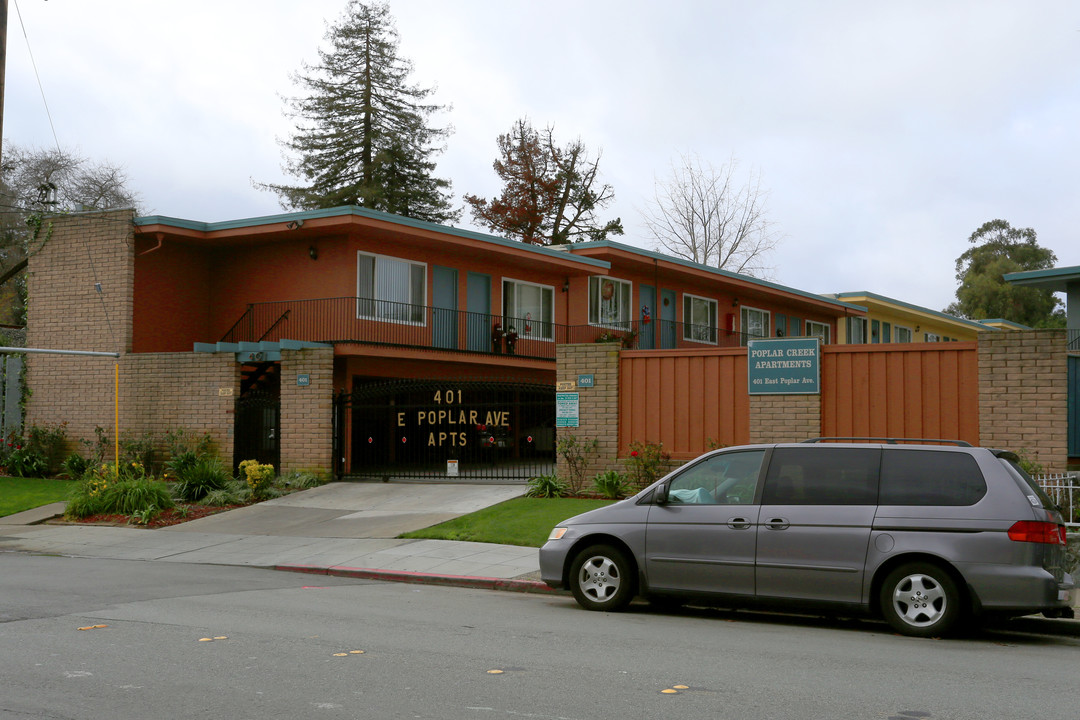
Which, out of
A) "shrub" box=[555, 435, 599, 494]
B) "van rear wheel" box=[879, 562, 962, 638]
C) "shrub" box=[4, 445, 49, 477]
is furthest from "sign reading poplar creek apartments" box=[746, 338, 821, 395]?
"shrub" box=[4, 445, 49, 477]

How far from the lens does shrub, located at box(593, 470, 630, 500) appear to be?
16.4 meters

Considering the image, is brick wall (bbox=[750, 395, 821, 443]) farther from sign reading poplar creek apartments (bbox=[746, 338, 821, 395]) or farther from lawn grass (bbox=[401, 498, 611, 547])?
lawn grass (bbox=[401, 498, 611, 547])

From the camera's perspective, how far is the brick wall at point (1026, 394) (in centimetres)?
1365

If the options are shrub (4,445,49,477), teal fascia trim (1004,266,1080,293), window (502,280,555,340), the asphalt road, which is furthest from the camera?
window (502,280,555,340)

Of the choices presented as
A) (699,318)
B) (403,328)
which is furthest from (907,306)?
(403,328)

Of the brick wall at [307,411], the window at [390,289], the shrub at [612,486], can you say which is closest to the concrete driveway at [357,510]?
the brick wall at [307,411]

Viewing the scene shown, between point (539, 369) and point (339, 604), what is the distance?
20136mm

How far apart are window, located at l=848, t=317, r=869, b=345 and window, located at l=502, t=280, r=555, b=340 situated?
18.3 meters

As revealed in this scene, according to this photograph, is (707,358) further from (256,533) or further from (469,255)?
(469,255)

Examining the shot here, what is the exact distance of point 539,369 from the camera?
29.6m

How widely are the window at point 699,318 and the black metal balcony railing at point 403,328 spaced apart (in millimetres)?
4265

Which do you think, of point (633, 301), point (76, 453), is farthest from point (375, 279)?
point (633, 301)

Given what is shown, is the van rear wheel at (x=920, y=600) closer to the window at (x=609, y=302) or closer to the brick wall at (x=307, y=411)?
the brick wall at (x=307, y=411)

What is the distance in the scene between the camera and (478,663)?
22.7ft
